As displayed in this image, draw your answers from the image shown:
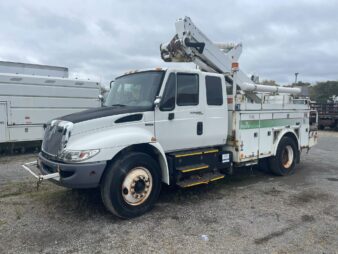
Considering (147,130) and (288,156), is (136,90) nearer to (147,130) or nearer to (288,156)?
(147,130)

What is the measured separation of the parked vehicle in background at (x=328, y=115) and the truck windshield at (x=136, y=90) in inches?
816

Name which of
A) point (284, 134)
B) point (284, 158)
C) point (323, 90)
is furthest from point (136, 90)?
point (323, 90)

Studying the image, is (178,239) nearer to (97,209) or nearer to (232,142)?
(97,209)

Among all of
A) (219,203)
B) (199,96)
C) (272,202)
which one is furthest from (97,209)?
(272,202)

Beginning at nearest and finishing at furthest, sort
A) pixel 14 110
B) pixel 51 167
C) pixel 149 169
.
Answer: pixel 51 167 → pixel 149 169 → pixel 14 110

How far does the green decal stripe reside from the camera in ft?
21.9

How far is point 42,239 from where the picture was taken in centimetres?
419

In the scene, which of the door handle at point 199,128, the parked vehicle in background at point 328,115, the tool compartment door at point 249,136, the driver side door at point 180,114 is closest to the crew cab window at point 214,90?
the driver side door at point 180,114

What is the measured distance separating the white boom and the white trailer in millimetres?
5695

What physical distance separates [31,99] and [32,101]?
3.3 inches

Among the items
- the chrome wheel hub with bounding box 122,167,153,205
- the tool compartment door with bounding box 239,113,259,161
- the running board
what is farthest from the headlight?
the tool compartment door with bounding box 239,113,259,161

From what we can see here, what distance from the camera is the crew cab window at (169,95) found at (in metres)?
5.29

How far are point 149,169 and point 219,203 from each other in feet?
5.19

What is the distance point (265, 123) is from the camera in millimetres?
7238
